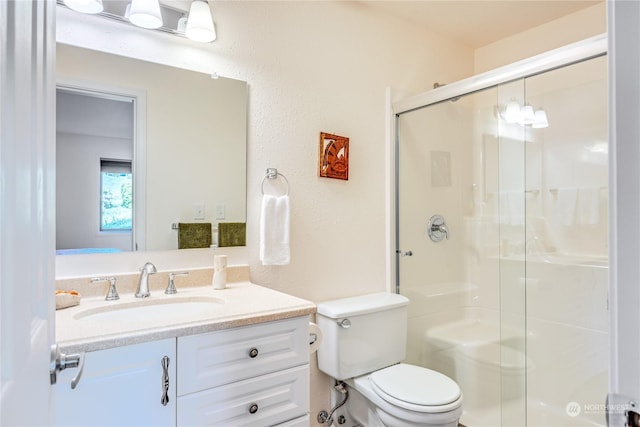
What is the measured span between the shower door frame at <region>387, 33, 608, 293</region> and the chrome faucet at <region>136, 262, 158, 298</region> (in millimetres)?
1410

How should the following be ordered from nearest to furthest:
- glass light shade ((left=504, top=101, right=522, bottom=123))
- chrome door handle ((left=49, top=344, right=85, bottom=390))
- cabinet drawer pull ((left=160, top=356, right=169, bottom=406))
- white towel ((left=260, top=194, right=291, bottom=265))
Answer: chrome door handle ((left=49, top=344, right=85, bottom=390)), cabinet drawer pull ((left=160, top=356, right=169, bottom=406)), white towel ((left=260, top=194, right=291, bottom=265)), glass light shade ((left=504, top=101, right=522, bottom=123))

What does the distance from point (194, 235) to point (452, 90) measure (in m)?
1.62

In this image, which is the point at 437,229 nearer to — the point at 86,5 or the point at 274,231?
the point at 274,231

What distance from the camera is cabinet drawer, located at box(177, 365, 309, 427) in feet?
3.65

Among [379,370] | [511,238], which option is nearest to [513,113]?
[511,238]

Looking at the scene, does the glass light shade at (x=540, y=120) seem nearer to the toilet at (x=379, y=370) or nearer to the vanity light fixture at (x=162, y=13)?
the toilet at (x=379, y=370)

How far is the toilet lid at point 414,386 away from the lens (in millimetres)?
1580

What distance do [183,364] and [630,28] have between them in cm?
120

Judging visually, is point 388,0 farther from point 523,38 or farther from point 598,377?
point 598,377

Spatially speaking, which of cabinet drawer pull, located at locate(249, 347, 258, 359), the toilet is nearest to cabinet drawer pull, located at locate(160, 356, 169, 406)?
cabinet drawer pull, located at locate(249, 347, 258, 359)

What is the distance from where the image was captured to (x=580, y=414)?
74.6 inches

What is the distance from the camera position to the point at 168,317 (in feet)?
3.89

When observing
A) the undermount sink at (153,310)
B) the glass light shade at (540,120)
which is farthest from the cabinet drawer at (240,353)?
the glass light shade at (540,120)

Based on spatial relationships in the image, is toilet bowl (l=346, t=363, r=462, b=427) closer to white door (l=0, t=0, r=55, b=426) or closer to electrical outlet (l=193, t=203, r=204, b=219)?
electrical outlet (l=193, t=203, r=204, b=219)
